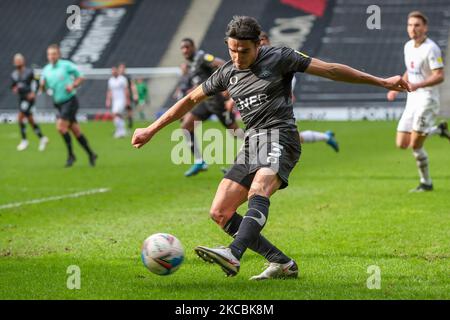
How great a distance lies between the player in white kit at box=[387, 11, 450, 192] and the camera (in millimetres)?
12039

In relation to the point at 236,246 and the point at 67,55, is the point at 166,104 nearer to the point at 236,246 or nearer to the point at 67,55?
the point at 67,55

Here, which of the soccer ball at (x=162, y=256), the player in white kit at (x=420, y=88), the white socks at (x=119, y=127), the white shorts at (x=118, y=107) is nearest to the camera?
Result: the soccer ball at (x=162, y=256)

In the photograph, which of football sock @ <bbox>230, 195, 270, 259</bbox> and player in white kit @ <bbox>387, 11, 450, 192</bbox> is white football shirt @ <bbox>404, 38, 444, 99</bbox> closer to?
player in white kit @ <bbox>387, 11, 450, 192</bbox>

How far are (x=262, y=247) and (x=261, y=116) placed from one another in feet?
3.32

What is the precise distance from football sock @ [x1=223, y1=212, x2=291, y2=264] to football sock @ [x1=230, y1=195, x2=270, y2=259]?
0.32 metres

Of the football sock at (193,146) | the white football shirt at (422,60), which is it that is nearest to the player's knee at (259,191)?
the white football shirt at (422,60)

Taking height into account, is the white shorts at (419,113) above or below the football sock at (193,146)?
above

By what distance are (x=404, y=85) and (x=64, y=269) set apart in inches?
122

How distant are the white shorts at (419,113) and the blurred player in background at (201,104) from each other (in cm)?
394

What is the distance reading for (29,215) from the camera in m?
11.3

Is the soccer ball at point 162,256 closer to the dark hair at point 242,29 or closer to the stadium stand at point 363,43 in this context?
the dark hair at point 242,29

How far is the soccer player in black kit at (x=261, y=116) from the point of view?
6668mm

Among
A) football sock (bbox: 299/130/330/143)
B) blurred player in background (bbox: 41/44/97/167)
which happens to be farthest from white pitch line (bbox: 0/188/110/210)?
blurred player in background (bbox: 41/44/97/167)

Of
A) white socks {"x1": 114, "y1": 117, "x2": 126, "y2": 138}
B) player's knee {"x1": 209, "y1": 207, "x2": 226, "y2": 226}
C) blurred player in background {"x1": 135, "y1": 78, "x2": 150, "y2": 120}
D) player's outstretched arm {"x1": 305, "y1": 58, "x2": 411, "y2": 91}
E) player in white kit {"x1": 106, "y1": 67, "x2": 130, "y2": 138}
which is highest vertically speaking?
player's outstretched arm {"x1": 305, "y1": 58, "x2": 411, "y2": 91}
